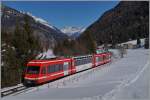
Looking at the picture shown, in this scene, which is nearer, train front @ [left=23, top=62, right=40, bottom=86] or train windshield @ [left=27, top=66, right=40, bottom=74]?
train front @ [left=23, top=62, right=40, bottom=86]

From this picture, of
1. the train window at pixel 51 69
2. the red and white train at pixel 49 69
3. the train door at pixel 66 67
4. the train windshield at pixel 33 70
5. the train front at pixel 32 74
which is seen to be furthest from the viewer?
the train door at pixel 66 67

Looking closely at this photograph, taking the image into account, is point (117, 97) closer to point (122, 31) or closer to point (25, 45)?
point (25, 45)

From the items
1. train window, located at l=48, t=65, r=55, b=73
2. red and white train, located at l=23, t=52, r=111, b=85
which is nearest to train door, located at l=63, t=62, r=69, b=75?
red and white train, located at l=23, t=52, r=111, b=85

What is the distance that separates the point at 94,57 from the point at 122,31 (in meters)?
141

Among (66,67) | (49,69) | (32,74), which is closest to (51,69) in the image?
(49,69)

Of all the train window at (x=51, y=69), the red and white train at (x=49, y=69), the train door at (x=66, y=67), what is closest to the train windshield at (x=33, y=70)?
the red and white train at (x=49, y=69)

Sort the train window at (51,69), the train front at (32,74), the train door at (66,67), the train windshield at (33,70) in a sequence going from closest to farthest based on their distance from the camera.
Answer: the train front at (32,74), the train windshield at (33,70), the train window at (51,69), the train door at (66,67)

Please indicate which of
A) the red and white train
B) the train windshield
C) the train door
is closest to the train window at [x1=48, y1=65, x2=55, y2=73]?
the red and white train

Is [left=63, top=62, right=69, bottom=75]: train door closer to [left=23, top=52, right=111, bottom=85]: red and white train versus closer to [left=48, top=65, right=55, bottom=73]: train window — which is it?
[left=23, top=52, right=111, bottom=85]: red and white train

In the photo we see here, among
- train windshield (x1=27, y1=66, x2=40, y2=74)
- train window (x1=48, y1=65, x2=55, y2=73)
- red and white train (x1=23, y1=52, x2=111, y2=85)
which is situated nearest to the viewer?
red and white train (x1=23, y1=52, x2=111, y2=85)

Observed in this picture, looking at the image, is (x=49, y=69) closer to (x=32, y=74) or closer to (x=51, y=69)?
(x=51, y=69)

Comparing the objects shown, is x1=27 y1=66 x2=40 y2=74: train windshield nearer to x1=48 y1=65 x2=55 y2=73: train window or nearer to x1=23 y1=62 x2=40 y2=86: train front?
x1=23 y1=62 x2=40 y2=86: train front

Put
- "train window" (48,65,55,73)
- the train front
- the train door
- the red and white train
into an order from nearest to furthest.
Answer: the train front, the red and white train, "train window" (48,65,55,73), the train door

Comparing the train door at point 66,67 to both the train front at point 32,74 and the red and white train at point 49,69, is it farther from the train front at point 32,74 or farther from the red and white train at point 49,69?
the train front at point 32,74
